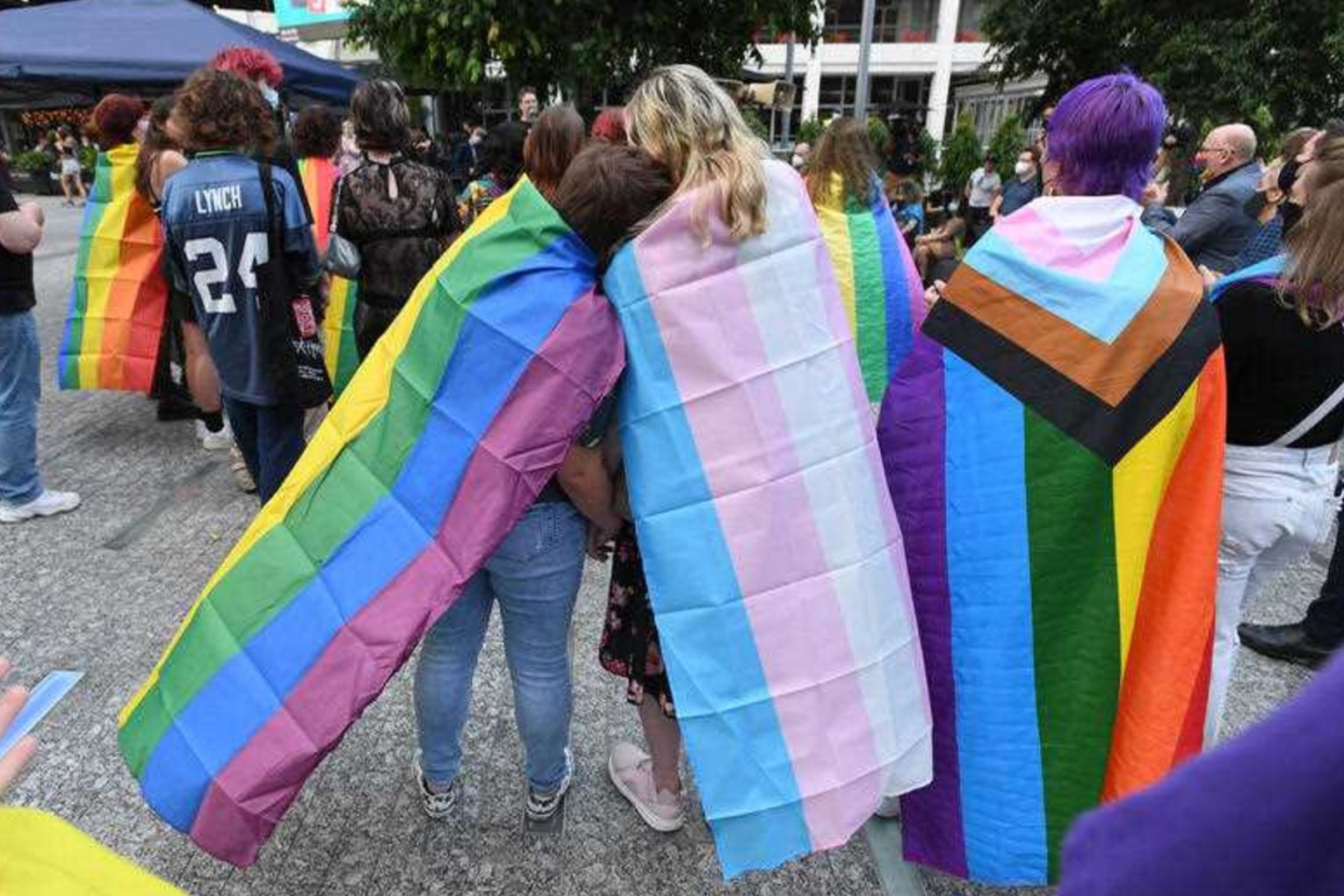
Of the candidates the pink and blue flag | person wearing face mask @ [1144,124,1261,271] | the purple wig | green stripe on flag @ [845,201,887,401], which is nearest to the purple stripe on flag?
the pink and blue flag

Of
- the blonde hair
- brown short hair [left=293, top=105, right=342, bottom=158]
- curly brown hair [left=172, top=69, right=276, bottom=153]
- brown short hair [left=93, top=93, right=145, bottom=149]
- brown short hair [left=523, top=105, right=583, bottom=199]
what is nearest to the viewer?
the blonde hair

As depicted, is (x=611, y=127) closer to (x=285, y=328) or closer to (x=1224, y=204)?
(x=285, y=328)

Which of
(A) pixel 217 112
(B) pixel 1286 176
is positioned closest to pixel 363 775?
(A) pixel 217 112

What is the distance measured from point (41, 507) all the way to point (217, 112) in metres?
2.22

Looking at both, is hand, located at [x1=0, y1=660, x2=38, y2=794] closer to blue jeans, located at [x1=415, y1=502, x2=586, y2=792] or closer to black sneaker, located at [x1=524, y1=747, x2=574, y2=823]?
blue jeans, located at [x1=415, y1=502, x2=586, y2=792]

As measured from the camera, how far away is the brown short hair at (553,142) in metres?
2.75

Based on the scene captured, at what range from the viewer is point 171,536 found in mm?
3848

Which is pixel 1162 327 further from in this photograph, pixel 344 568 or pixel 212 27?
pixel 212 27

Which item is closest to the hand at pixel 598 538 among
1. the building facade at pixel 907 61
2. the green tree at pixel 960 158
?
the green tree at pixel 960 158

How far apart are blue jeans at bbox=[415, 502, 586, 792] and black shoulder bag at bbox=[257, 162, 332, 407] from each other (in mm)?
1693

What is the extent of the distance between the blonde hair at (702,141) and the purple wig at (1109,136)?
2.32 ft

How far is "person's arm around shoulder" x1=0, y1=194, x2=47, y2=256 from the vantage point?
3.34 meters

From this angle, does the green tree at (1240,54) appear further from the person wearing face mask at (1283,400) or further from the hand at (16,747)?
the hand at (16,747)

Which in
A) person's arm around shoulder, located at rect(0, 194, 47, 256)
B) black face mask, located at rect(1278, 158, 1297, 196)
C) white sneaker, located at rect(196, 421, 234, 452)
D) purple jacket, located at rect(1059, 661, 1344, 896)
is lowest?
white sneaker, located at rect(196, 421, 234, 452)
